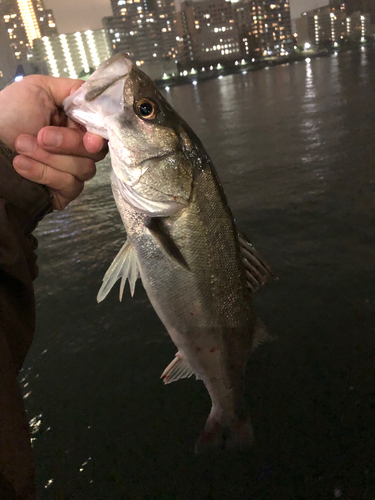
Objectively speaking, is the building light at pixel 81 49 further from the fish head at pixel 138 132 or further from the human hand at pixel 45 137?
the fish head at pixel 138 132

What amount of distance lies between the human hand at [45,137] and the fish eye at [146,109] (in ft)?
1.05

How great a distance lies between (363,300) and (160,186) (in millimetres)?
3451

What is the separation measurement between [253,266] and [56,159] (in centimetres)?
142

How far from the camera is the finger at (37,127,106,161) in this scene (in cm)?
189

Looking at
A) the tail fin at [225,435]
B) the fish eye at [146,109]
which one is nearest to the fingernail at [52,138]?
the fish eye at [146,109]

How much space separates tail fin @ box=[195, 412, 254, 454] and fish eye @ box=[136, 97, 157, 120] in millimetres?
2103

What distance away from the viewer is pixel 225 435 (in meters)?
2.35

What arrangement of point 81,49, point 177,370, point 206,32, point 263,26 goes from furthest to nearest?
point 263,26 → point 81,49 → point 206,32 → point 177,370

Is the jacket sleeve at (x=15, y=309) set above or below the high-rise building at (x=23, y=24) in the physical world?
below

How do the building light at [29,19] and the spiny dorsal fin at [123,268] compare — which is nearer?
the spiny dorsal fin at [123,268]

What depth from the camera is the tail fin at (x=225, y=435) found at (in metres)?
2.34

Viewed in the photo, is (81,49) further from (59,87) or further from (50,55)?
(59,87)

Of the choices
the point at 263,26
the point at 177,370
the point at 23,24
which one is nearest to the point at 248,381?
the point at 177,370

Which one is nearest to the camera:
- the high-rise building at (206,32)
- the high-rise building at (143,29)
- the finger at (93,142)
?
the finger at (93,142)
